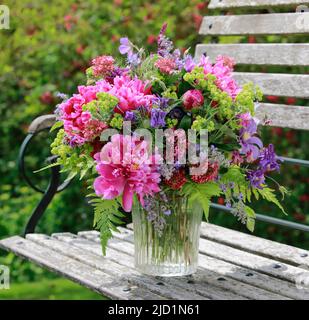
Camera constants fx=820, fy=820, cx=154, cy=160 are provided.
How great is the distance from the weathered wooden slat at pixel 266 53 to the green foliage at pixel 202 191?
967 millimetres

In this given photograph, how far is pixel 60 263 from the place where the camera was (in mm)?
2682

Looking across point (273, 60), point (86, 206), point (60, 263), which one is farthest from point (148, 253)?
point (86, 206)

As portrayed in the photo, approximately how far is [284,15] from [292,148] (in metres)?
1.35

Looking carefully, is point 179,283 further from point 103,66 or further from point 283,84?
point 283,84

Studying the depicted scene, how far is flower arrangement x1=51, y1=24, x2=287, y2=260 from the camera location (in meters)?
2.18

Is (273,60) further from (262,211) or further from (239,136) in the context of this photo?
(262,211)

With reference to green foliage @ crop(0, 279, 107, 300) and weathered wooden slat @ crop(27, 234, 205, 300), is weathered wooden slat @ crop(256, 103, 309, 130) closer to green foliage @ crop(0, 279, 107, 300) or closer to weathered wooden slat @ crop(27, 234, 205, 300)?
weathered wooden slat @ crop(27, 234, 205, 300)

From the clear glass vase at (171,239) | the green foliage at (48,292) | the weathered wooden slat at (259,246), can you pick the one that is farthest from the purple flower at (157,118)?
the green foliage at (48,292)

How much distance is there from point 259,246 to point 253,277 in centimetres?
36

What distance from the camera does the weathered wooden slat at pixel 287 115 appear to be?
9.93 ft

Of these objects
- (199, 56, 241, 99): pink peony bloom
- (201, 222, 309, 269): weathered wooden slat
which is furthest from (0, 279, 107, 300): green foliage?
(199, 56, 241, 99): pink peony bloom

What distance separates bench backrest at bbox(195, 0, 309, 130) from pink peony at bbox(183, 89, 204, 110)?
0.87 metres

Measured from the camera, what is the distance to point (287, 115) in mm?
3082

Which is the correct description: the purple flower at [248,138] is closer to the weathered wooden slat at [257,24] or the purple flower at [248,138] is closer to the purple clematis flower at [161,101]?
the purple clematis flower at [161,101]
